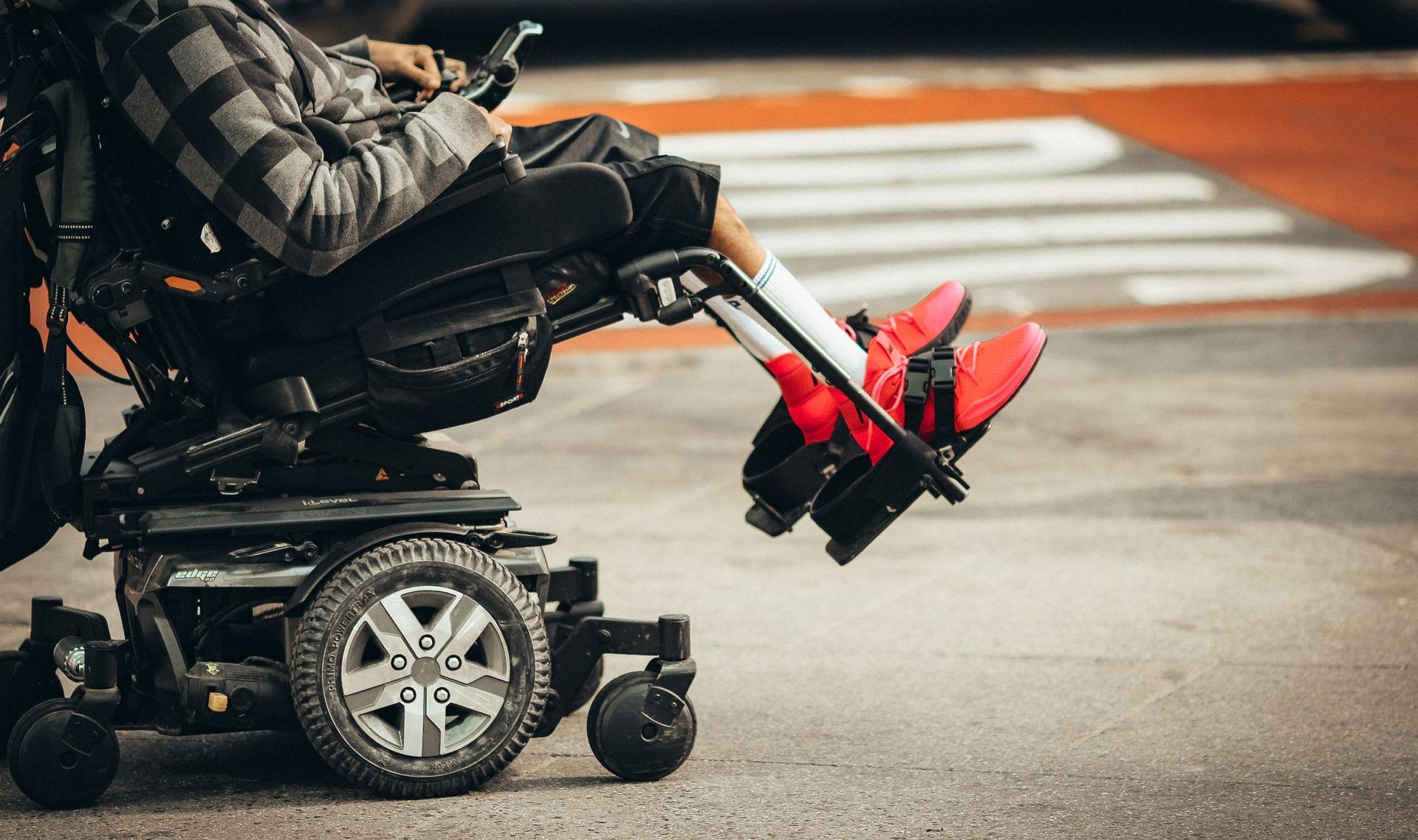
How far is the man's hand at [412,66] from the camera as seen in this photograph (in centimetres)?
494

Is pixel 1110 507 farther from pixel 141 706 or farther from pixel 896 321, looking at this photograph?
pixel 141 706

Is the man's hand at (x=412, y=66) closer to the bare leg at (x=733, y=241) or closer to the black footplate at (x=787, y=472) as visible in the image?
the bare leg at (x=733, y=241)

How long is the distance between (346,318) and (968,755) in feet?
6.40

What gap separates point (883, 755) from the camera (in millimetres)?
4590

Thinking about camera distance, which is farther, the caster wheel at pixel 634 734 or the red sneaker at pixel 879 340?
the red sneaker at pixel 879 340

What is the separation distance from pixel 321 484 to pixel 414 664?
21.6 inches

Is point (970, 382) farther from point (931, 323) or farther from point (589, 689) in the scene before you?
point (589, 689)

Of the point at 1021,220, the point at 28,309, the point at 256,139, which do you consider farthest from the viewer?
the point at 1021,220

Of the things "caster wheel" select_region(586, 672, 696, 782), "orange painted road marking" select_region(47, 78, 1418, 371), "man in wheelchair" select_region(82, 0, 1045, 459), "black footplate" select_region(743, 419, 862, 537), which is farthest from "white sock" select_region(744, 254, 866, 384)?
"orange painted road marking" select_region(47, 78, 1418, 371)

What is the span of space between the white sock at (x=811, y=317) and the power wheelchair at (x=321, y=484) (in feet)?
0.66

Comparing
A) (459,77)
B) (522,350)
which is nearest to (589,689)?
(522,350)

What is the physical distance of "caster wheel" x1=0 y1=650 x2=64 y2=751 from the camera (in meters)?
4.53

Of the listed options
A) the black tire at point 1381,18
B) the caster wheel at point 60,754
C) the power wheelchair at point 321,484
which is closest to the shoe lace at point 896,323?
the power wheelchair at point 321,484

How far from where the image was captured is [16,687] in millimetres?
4539
